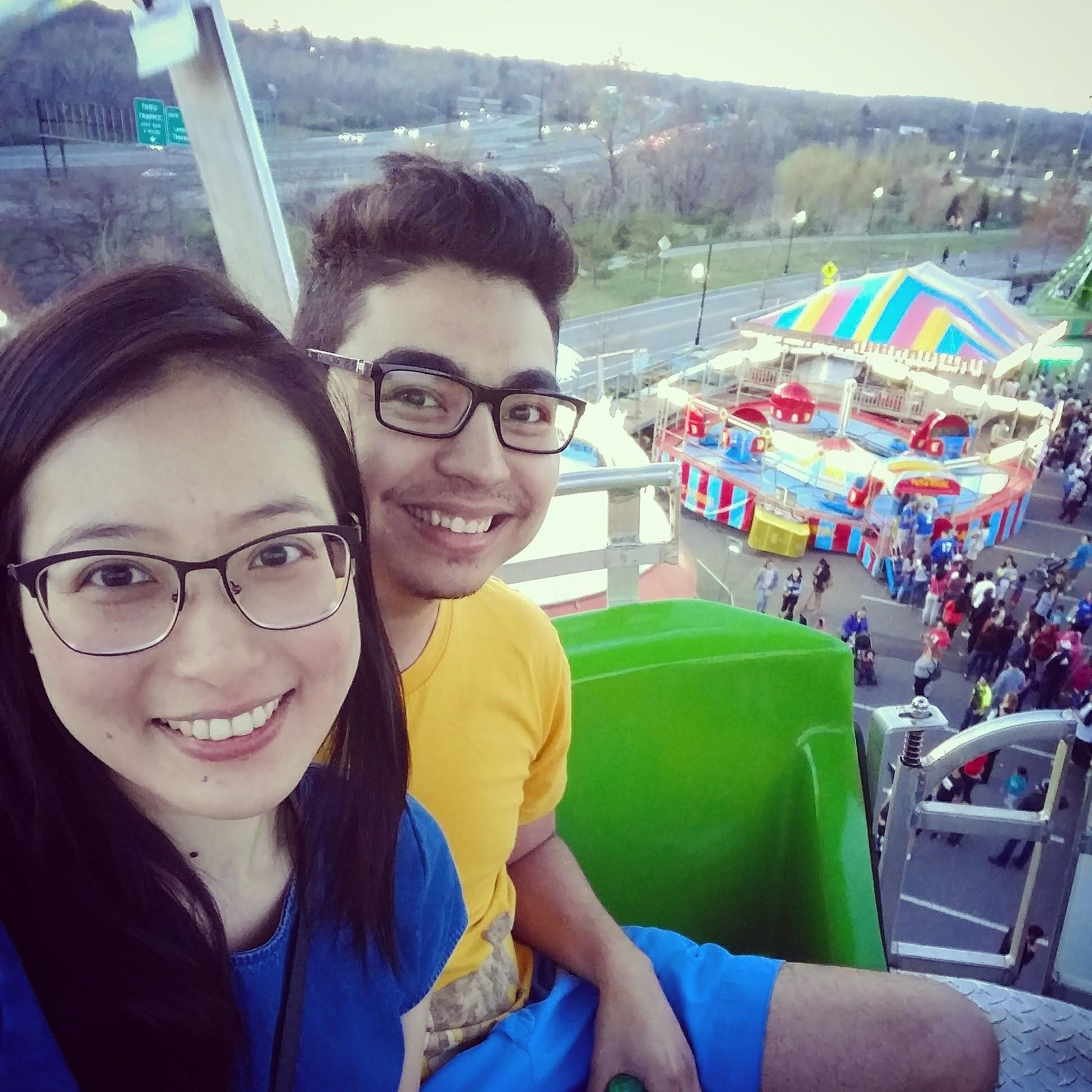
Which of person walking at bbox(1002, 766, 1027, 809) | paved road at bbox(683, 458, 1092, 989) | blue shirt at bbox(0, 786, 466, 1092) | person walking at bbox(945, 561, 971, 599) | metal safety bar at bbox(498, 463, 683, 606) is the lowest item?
paved road at bbox(683, 458, 1092, 989)

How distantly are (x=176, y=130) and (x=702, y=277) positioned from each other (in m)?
8.83

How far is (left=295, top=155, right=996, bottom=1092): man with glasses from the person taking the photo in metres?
0.65

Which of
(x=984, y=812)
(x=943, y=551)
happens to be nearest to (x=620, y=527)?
(x=984, y=812)

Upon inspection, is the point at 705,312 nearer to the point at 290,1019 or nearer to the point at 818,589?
the point at 818,589

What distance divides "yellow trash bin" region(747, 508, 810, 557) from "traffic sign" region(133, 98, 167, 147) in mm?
5360

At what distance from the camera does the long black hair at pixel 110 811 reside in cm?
39

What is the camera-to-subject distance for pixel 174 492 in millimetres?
386

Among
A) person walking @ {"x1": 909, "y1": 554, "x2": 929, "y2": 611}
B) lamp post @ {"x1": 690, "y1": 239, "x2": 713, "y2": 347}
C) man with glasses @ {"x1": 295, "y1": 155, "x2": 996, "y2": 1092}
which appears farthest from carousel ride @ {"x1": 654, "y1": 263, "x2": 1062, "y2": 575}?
man with glasses @ {"x1": 295, "y1": 155, "x2": 996, "y2": 1092}

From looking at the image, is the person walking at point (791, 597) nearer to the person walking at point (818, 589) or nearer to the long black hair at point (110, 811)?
the person walking at point (818, 589)

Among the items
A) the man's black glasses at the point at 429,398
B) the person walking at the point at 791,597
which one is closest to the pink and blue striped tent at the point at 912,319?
the person walking at the point at 791,597

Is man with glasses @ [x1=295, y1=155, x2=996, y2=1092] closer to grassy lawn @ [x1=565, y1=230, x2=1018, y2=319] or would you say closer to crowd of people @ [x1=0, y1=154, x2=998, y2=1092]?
crowd of people @ [x1=0, y1=154, x2=998, y2=1092]

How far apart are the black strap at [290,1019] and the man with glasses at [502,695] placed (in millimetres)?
198

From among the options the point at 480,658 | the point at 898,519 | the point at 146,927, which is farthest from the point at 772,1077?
the point at 898,519

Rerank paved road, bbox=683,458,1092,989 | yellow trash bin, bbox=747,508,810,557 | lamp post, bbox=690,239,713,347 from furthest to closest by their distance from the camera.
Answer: lamp post, bbox=690,239,713,347 → yellow trash bin, bbox=747,508,810,557 → paved road, bbox=683,458,1092,989
